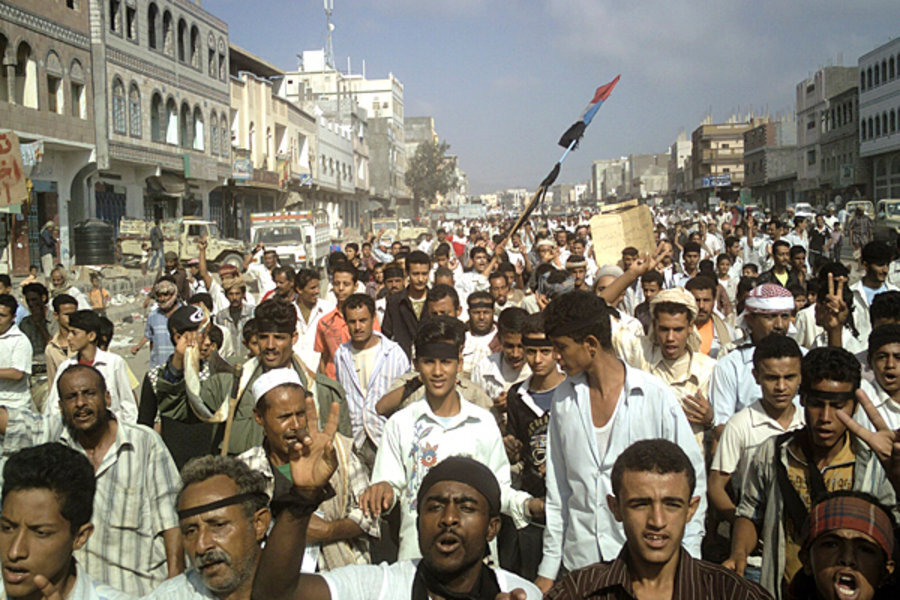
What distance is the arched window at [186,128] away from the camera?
36750mm

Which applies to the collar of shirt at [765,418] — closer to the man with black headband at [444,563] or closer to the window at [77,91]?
the man with black headband at [444,563]

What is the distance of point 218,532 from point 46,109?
2708 centimetres

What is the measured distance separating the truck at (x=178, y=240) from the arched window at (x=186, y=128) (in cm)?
611

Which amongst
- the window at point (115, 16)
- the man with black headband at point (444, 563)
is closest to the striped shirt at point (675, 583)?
the man with black headband at point (444, 563)

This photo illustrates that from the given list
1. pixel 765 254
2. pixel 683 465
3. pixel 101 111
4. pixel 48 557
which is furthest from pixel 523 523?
pixel 101 111

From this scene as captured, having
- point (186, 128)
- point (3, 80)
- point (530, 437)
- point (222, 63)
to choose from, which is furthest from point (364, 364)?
point (222, 63)

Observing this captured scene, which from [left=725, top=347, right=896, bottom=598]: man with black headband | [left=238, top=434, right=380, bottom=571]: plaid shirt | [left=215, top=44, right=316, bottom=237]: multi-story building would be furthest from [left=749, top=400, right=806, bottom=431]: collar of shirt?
[left=215, top=44, right=316, bottom=237]: multi-story building

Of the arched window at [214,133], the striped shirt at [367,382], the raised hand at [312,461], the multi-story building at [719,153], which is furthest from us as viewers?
the multi-story building at [719,153]

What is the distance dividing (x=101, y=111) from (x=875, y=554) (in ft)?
101

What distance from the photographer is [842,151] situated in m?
62.3

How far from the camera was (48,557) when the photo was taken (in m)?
2.75

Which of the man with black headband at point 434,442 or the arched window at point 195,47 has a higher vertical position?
the arched window at point 195,47

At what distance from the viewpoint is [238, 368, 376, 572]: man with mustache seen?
11.8 ft

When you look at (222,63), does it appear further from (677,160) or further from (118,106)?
(677,160)
